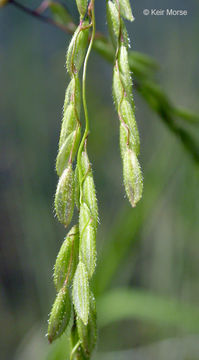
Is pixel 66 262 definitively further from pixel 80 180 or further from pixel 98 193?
pixel 98 193

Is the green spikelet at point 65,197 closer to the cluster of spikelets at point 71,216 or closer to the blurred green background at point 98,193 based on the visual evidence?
the cluster of spikelets at point 71,216

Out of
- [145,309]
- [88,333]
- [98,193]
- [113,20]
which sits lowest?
[145,309]

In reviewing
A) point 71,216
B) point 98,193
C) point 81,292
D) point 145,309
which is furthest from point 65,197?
point 98,193

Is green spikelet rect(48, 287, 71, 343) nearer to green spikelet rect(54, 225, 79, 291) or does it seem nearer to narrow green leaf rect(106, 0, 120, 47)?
green spikelet rect(54, 225, 79, 291)

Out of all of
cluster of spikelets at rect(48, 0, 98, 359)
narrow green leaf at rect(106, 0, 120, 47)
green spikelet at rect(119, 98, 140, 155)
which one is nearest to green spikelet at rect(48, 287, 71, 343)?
cluster of spikelets at rect(48, 0, 98, 359)

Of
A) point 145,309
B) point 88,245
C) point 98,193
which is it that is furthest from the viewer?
point 98,193

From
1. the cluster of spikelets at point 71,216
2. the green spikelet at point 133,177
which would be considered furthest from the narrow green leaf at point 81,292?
the green spikelet at point 133,177
